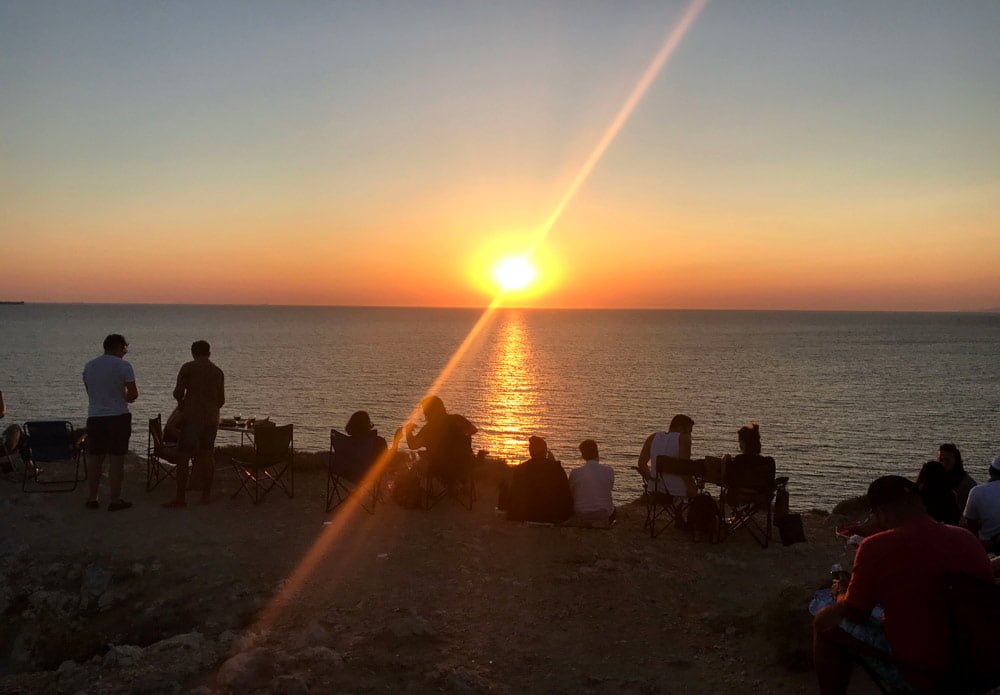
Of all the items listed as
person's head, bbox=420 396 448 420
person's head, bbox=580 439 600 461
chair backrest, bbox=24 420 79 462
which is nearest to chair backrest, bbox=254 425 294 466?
person's head, bbox=420 396 448 420

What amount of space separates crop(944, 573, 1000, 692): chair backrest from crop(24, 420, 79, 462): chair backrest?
402 inches

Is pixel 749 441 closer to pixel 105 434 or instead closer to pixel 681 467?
pixel 681 467

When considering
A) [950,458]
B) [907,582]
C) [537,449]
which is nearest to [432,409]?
[537,449]

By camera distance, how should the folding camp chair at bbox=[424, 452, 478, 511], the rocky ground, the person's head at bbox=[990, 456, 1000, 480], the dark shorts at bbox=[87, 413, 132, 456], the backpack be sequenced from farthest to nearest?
the folding camp chair at bbox=[424, 452, 478, 511]
the backpack
the dark shorts at bbox=[87, 413, 132, 456]
the person's head at bbox=[990, 456, 1000, 480]
the rocky ground

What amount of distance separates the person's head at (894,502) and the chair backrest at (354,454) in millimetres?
6588

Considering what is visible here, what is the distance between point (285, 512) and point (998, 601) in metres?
7.92

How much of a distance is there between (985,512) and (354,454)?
6.76m

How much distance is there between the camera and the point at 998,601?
3.63m

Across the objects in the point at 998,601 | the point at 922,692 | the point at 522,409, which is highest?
the point at 998,601

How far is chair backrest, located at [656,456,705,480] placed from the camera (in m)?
8.71

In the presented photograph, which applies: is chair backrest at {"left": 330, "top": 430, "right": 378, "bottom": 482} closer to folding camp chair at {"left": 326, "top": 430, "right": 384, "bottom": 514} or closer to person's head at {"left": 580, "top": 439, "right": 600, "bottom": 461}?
folding camp chair at {"left": 326, "top": 430, "right": 384, "bottom": 514}

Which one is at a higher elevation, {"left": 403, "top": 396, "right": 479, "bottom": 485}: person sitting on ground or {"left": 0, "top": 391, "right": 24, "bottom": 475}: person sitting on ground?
{"left": 403, "top": 396, "right": 479, "bottom": 485}: person sitting on ground

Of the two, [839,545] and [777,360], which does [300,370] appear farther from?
[839,545]

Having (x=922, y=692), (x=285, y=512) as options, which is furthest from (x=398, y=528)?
(x=922, y=692)
